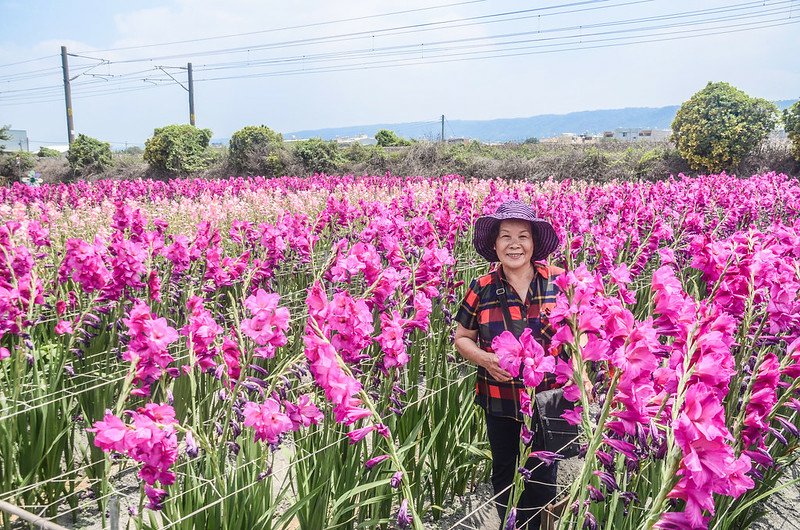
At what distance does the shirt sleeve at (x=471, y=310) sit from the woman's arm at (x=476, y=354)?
3 centimetres

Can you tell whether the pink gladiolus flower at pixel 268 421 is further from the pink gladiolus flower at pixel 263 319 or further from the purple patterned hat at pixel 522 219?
the purple patterned hat at pixel 522 219

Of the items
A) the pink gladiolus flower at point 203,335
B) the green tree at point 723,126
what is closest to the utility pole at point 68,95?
the green tree at point 723,126

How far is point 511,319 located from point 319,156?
2137cm

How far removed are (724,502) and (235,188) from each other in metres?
12.8

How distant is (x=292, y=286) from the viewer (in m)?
5.61

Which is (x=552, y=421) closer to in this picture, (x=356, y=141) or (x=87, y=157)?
(x=356, y=141)

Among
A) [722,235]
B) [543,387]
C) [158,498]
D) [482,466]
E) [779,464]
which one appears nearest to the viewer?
[158,498]

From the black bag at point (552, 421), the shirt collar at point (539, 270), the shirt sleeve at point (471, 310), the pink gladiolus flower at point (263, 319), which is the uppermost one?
the shirt collar at point (539, 270)

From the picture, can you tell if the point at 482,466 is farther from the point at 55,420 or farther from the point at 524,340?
the point at 55,420

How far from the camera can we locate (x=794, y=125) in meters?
16.1

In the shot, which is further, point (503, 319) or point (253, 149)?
point (253, 149)

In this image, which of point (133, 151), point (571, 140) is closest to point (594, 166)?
point (571, 140)

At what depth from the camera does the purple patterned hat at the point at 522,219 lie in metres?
2.55

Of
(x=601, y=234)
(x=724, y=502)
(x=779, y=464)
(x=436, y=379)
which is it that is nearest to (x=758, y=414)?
(x=724, y=502)
